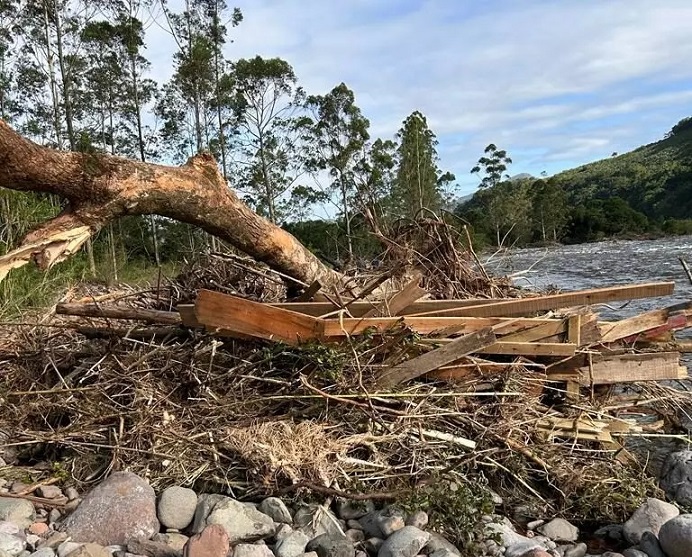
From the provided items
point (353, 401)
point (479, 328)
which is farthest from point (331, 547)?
point (479, 328)

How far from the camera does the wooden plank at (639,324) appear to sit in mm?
4840

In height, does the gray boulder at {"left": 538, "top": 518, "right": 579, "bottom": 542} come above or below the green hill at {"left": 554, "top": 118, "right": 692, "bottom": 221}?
below

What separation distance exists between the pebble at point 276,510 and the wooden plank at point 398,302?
147 centimetres

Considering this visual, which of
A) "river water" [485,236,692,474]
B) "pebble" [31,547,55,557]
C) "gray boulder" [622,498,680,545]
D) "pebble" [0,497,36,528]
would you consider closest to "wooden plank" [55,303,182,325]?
"pebble" [0,497,36,528]

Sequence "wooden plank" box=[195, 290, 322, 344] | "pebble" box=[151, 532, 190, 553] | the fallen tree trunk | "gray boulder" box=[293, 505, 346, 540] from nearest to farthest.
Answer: "pebble" box=[151, 532, 190, 553] → "gray boulder" box=[293, 505, 346, 540] → the fallen tree trunk → "wooden plank" box=[195, 290, 322, 344]

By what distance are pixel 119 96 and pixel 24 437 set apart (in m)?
26.6

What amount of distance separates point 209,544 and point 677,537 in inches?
95.6

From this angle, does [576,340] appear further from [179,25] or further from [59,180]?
[179,25]

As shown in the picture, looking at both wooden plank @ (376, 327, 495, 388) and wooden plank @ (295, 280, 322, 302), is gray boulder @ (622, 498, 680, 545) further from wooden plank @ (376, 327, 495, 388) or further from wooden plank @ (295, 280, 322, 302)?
wooden plank @ (295, 280, 322, 302)

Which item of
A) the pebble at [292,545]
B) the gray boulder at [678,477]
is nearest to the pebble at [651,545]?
the gray boulder at [678,477]

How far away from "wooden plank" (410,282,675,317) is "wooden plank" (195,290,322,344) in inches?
36.8

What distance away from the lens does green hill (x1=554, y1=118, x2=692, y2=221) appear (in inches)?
2537

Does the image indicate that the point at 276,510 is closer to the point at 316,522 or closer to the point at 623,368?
the point at 316,522

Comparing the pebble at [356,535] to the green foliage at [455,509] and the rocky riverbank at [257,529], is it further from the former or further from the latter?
the green foliage at [455,509]
